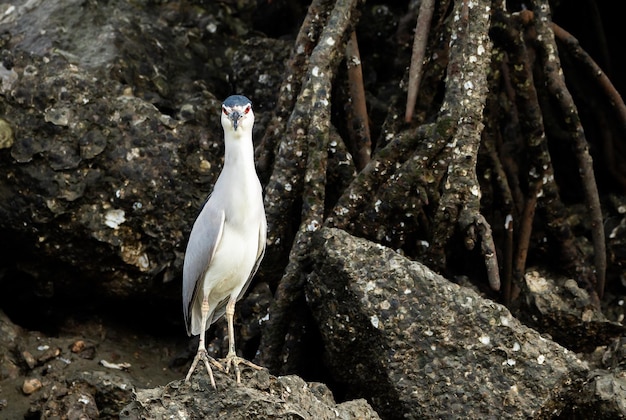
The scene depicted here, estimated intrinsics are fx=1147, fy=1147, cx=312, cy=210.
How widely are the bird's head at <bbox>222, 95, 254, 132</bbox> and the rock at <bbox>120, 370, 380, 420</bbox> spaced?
42.8 inches

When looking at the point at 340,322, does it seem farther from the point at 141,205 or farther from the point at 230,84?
the point at 230,84

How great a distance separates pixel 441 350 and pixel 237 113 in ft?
4.54

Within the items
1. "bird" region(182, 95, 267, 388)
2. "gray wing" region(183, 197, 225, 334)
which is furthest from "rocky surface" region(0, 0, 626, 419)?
"gray wing" region(183, 197, 225, 334)

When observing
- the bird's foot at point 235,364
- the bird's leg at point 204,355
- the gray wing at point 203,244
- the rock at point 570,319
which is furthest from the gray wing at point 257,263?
the rock at point 570,319

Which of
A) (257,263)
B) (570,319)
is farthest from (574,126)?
(257,263)

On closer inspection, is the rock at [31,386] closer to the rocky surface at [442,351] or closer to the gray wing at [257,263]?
the gray wing at [257,263]

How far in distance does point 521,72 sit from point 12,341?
3.13 m

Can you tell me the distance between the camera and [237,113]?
4895 millimetres

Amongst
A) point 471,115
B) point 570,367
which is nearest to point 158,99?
point 471,115

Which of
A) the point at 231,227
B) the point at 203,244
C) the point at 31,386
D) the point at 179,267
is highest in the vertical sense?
the point at 231,227

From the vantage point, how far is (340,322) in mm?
5305

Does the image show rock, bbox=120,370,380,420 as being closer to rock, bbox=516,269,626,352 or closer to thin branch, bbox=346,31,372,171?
rock, bbox=516,269,626,352

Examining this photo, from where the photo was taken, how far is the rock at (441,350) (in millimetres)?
5039

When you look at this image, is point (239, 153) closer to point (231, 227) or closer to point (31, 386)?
point (231, 227)
